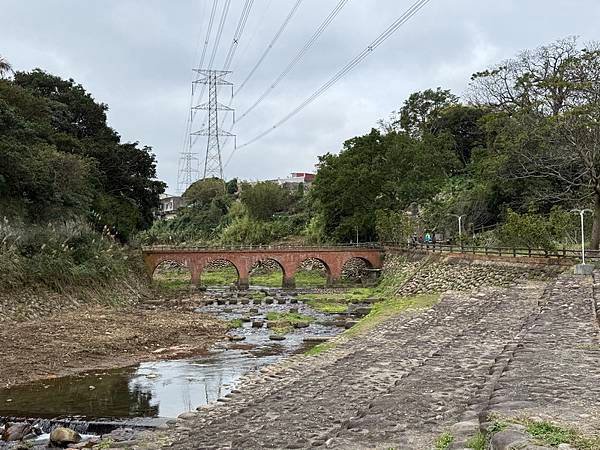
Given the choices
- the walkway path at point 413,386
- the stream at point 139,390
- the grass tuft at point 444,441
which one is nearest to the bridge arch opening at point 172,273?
the stream at point 139,390

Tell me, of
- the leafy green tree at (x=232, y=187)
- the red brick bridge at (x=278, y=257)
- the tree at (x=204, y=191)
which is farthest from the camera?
the leafy green tree at (x=232, y=187)

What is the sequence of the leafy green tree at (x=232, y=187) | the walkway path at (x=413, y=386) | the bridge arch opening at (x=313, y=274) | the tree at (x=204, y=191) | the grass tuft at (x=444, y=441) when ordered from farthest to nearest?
the leafy green tree at (x=232, y=187) < the tree at (x=204, y=191) < the bridge arch opening at (x=313, y=274) < the walkway path at (x=413, y=386) < the grass tuft at (x=444, y=441)

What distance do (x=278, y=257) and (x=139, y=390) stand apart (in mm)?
40758

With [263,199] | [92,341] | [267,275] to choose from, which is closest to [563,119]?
[92,341]

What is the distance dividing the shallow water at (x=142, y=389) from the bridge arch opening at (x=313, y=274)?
36.3 metres

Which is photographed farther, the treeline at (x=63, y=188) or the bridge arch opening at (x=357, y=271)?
the bridge arch opening at (x=357, y=271)

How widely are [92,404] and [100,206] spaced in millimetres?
32863

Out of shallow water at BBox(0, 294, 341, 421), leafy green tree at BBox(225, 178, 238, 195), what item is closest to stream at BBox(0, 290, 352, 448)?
shallow water at BBox(0, 294, 341, 421)

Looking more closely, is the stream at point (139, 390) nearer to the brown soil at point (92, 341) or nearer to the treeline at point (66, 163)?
the brown soil at point (92, 341)

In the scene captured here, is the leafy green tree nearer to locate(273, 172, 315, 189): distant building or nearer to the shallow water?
locate(273, 172, 315, 189): distant building

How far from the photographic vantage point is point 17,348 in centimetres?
2041

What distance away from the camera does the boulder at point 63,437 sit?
39.0ft

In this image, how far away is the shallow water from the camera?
14.4m

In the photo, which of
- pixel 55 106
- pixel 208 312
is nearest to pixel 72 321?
pixel 208 312
